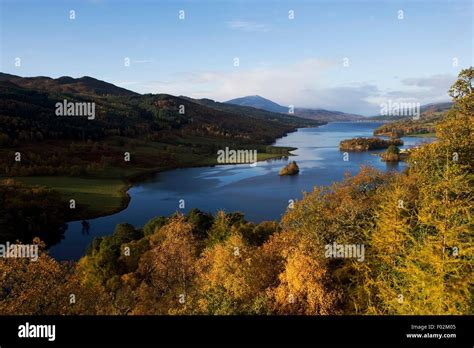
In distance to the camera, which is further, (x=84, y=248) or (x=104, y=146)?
(x=104, y=146)

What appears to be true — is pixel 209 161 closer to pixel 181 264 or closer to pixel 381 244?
pixel 181 264

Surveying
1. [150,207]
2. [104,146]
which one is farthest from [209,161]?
[150,207]

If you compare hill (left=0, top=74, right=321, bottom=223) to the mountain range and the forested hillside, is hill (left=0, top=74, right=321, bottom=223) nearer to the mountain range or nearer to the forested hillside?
the mountain range

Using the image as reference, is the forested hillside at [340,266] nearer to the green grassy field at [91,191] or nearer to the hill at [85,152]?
the green grassy field at [91,191]
